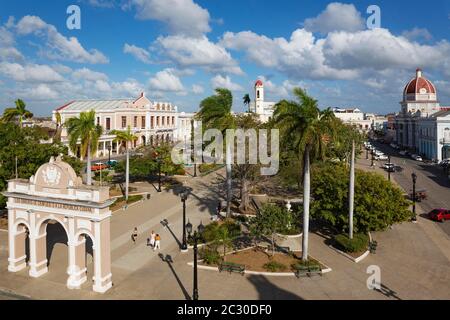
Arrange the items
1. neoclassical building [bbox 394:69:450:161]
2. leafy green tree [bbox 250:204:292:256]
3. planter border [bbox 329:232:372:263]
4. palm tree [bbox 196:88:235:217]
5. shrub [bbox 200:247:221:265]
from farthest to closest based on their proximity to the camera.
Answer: neoclassical building [bbox 394:69:450:161] < palm tree [bbox 196:88:235:217] < planter border [bbox 329:232:372:263] < leafy green tree [bbox 250:204:292:256] < shrub [bbox 200:247:221:265]

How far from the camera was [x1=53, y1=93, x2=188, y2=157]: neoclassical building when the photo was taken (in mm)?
65125

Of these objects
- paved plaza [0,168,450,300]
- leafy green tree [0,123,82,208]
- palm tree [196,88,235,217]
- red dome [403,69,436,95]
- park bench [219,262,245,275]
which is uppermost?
red dome [403,69,436,95]

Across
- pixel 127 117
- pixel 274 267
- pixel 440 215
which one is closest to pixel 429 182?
pixel 440 215

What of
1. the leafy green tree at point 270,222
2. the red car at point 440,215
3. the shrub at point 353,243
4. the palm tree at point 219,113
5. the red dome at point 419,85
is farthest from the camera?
the red dome at point 419,85

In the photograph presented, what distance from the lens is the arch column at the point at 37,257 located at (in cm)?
1752

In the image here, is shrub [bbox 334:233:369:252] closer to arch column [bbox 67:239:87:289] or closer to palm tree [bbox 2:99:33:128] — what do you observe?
arch column [bbox 67:239:87:289]

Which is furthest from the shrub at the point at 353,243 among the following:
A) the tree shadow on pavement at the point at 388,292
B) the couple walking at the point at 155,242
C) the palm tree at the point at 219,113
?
the couple walking at the point at 155,242

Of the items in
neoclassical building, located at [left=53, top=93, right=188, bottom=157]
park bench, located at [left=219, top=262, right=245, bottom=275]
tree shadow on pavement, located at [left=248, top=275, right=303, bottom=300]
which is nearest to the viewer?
tree shadow on pavement, located at [left=248, top=275, right=303, bottom=300]

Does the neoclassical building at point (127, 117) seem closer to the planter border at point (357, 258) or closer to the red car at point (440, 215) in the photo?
the red car at point (440, 215)

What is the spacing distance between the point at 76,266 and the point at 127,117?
2173 inches

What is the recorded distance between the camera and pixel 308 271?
696 inches

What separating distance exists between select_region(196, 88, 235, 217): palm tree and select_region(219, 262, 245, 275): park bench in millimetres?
9906

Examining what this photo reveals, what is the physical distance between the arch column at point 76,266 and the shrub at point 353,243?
1392cm

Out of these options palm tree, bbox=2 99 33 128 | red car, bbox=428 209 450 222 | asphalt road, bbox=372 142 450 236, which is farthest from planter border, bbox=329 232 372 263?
palm tree, bbox=2 99 33 128
